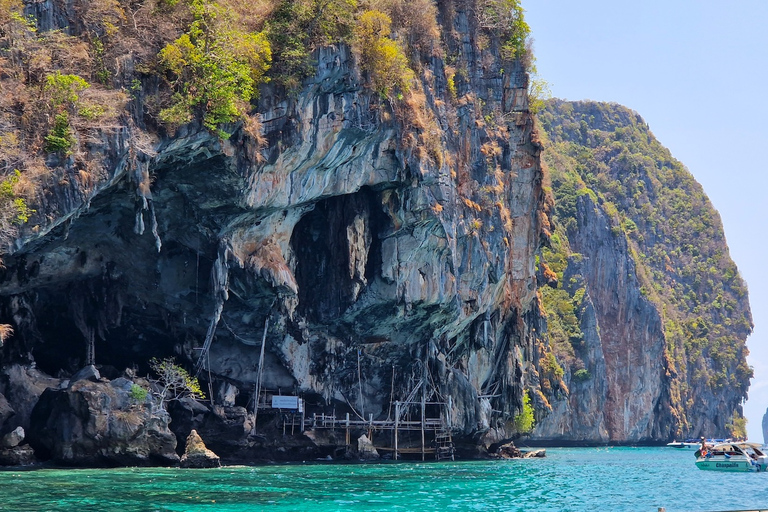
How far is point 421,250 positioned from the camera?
147 feet

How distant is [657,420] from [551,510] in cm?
7936

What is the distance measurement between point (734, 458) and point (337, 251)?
25417 millimetres

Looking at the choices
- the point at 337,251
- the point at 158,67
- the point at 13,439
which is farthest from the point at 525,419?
the point at 158,67

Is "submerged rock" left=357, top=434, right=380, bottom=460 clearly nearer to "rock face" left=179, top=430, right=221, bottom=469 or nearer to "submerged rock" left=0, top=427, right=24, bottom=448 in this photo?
"rock face" left=179, top=430, right=221, bottom=469

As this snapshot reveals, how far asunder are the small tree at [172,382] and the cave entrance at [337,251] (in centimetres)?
686

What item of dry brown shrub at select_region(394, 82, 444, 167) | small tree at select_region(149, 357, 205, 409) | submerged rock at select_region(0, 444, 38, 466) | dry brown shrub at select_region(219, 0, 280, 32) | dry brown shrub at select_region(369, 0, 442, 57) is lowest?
submerged rock at select_region(0, 444, 38, 466)

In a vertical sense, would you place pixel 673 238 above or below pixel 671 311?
above

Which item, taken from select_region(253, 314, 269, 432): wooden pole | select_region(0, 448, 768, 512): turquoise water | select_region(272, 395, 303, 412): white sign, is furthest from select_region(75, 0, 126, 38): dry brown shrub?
select_region(272, 395, 303, 412): white sign

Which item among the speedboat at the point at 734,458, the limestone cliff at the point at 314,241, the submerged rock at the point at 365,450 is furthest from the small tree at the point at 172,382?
the speedboat at the point at 734,458

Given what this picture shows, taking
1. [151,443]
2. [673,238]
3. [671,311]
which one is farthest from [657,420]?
[151,443]

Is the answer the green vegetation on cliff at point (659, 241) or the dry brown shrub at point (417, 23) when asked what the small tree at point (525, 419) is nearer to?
the dry brown shrub at point (417, 23)

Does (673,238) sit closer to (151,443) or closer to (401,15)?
(401,15)

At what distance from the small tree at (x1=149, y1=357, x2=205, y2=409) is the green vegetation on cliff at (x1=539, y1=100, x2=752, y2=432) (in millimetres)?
59156

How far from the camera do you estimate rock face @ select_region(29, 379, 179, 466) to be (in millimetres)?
34281
